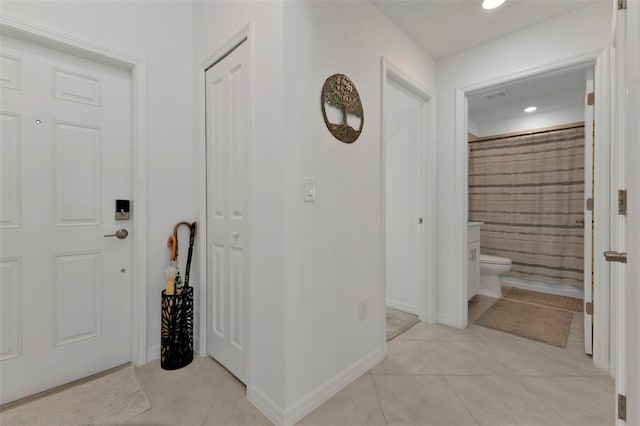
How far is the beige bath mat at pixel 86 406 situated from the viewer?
4.43 ft

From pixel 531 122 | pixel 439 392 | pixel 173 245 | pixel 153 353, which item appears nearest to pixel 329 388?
pixel 439 392

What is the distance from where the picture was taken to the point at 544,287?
3562 millimetres

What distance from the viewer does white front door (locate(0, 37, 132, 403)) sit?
4.84ft

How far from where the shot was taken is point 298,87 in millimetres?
1401

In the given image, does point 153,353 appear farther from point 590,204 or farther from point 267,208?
point 590,204

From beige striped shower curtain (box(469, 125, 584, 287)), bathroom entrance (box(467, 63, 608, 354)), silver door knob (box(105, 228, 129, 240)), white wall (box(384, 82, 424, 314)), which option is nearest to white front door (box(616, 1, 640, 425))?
white wall (box(384, 82, 424, 314))

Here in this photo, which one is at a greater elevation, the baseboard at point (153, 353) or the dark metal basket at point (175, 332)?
the dark metal basket at point (175, 332)

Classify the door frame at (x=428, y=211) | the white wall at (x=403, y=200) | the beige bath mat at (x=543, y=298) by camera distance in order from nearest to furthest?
the door frame at (x=428, y=211) → the white wall at (x=403, y=200) → the beige bath mat at (x=543, y=298)

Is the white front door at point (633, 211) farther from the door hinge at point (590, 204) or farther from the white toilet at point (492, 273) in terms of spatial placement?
the white toilet at point (492, 273)

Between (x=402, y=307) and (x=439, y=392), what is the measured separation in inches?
49.7

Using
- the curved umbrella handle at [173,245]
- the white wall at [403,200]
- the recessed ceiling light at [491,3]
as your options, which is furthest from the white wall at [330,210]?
the curved umbrella handle at [173,245]

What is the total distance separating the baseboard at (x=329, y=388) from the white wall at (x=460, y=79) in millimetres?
1048

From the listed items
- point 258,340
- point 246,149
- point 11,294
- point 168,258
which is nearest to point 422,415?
point 258,340

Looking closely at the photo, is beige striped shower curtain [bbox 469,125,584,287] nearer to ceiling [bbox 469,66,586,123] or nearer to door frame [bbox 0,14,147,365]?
ceiling [bbox 469,66,586,123]
